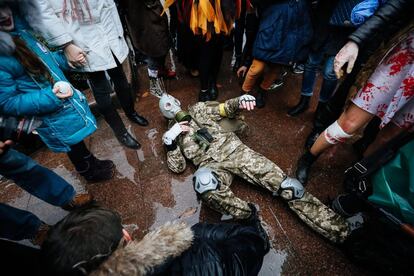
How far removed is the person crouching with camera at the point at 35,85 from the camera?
1.49 meters

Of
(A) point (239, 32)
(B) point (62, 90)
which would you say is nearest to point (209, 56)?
(A) point (239, 32)

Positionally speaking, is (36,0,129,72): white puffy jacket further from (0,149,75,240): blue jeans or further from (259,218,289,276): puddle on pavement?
(259,218,289,276): puddle on pavement

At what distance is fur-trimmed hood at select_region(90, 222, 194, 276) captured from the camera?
0.89m

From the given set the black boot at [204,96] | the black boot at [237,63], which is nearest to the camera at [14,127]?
the black boot at [204,96]

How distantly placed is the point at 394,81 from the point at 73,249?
6.67 feet

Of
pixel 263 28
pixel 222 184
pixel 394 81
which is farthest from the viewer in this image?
pixel 263 28

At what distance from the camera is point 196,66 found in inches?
157

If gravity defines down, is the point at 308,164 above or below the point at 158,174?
above

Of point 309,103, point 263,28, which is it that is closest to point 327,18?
point 263,28

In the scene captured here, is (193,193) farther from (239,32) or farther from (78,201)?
(239,32)

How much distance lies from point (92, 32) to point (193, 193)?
5.75 ft

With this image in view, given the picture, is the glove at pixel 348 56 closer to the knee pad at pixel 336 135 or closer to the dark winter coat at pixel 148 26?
the knee pad at pixel 336 135

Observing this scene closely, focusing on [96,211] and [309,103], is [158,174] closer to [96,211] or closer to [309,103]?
[96,211]

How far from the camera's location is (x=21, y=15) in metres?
1.64
